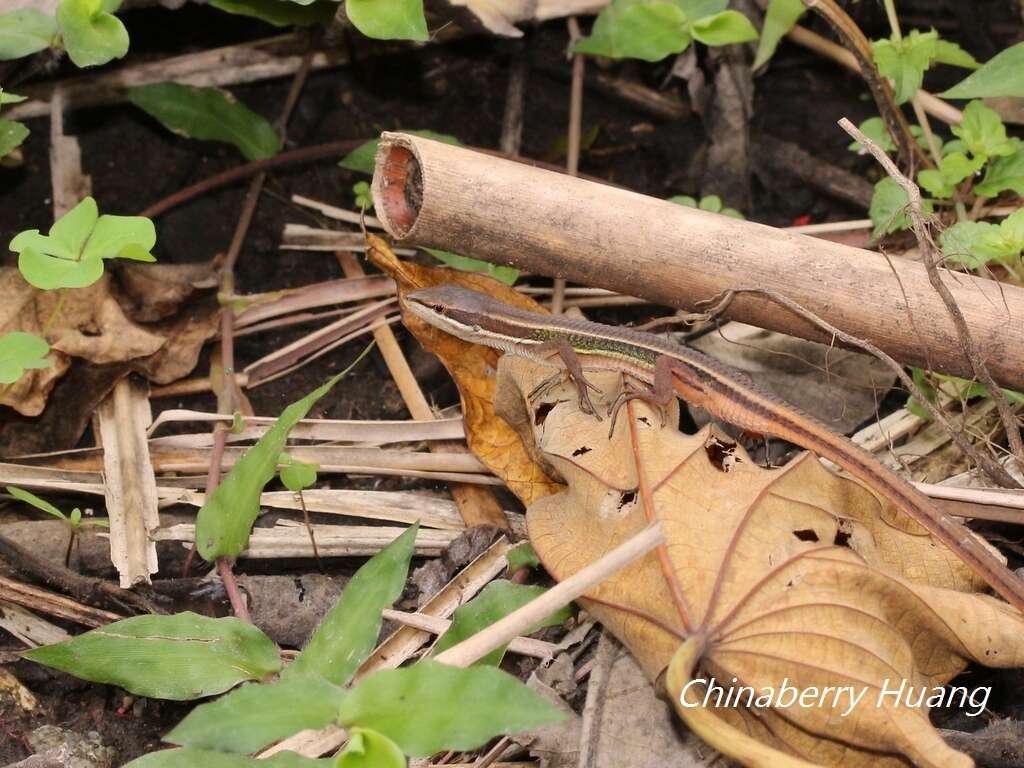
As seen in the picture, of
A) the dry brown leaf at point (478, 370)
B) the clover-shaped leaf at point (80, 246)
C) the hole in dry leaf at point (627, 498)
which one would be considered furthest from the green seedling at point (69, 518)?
the hole in dry leaf at point (627, 498)

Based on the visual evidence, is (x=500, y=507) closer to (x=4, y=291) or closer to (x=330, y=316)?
(x=330, y=316)

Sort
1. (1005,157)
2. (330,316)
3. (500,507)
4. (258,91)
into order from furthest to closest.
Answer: (258,91) < (330,316) < (1005,157) < (500,507)

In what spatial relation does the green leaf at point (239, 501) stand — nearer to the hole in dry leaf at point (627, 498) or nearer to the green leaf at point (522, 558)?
the green leaf at point (522, 558)

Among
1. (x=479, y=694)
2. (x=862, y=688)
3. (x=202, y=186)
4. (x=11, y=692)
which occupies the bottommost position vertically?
(x=11, y=692)

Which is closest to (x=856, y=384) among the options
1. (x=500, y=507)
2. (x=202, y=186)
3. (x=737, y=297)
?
(x=737, y=297)

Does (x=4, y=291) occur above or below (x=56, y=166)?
below

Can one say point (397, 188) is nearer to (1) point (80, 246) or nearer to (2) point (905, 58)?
(1) point (80, 246)
